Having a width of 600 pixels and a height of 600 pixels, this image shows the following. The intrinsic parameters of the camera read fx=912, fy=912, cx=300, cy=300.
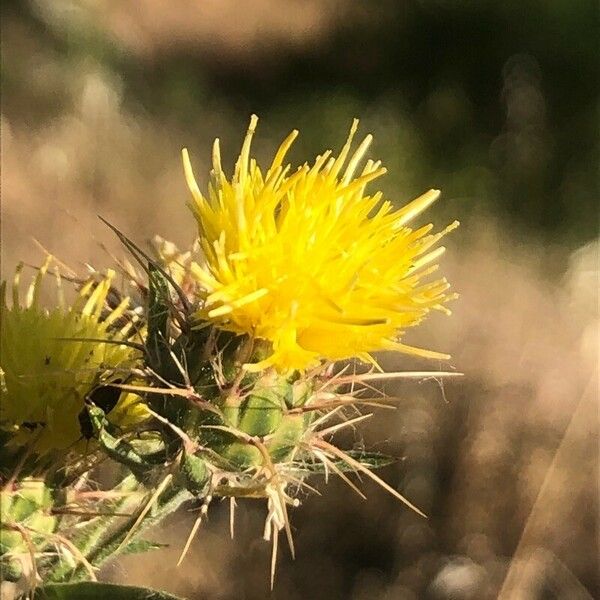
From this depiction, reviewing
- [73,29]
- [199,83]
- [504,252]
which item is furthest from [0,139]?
[504,252]

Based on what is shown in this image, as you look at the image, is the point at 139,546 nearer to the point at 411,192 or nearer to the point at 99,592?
the point at 99,592

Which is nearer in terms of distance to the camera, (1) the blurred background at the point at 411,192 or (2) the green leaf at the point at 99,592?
(2) the green leaf at the point at 99,592

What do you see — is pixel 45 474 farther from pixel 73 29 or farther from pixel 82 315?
pixel 73 29

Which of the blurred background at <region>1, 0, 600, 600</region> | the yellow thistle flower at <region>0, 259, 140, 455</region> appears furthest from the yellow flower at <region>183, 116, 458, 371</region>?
the blurred background at <region>1, 0, 600, 600</region>

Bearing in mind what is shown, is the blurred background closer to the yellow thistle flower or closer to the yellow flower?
the yellow thistle flower

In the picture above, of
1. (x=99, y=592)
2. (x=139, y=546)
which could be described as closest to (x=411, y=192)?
(x=139, y=546)

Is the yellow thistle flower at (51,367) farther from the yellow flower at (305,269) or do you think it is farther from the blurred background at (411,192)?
the blurred background at (411,192)

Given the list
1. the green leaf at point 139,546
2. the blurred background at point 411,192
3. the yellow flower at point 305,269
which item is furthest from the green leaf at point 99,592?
the blurred background at point 411,192
